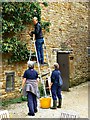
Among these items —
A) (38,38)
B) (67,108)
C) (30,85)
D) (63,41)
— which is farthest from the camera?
(63,41)

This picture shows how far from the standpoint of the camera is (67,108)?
8672mm

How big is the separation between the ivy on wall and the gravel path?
175cm

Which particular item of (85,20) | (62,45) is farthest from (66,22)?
(85,20)

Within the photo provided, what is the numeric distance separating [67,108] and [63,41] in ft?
13.6

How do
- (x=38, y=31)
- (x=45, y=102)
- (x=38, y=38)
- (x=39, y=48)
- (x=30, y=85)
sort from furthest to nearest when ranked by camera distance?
(x=39, y=48)
(x=38, y=38)
(x=38, y=31)
(x=45, y=102)
(x=30, y=85)

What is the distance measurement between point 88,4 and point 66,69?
4.17 m

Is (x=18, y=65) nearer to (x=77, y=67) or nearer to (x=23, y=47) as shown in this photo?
(x=23, y=47)

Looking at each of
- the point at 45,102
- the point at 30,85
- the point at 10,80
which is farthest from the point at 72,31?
the point at 30,85

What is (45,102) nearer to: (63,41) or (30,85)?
(30,85)

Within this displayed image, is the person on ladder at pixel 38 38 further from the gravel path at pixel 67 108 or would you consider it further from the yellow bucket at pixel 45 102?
the gravel path at pixel 67 108

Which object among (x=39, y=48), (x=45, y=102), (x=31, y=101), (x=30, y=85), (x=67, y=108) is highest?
(x=39, y=48)

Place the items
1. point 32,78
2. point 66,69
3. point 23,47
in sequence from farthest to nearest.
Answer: point 66,69, point 23,47, point 32,78

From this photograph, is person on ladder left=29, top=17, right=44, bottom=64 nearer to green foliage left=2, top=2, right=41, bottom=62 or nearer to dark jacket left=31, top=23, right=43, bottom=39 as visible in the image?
dark jacket left=31, top=23, right=43, bottom=39

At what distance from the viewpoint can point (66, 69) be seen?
38.5 ft
